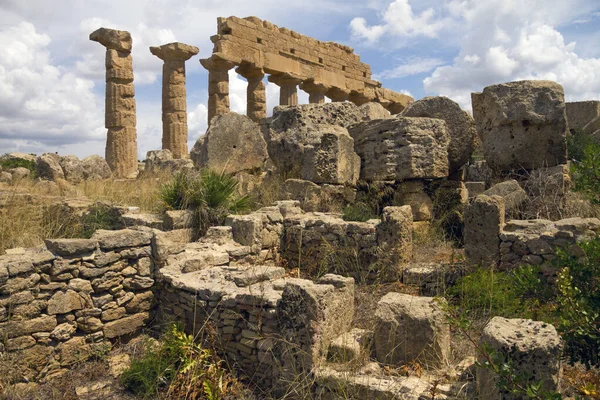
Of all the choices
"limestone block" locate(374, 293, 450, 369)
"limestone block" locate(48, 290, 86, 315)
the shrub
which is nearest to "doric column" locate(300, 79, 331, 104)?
"limestone block" locate(48, 290, 86, 315)

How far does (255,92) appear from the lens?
55.8 ft

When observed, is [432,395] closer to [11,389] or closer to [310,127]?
[11,389]

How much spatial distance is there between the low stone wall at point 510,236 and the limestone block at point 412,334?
230 cm

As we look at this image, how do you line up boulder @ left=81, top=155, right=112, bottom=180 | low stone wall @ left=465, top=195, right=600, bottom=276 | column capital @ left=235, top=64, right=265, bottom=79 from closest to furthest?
1. low stone wall @ left=465, top=195, right=600, bottom=276
2. boulder @ left=81, top=155, right=112, bottom=180
3. column capital @ left=235, top=64, right=265, bottom=79

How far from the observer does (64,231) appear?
7.03 metres

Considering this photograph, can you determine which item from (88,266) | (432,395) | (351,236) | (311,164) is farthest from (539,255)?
(88,266)

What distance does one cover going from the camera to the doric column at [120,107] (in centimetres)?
1462

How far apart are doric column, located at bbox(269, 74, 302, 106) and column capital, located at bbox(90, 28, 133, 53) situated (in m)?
5.38

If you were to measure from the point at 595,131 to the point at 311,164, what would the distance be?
9983 mm

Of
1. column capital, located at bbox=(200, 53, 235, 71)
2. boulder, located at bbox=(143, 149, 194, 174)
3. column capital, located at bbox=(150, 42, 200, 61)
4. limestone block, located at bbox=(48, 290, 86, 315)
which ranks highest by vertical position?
column capital, located at bbox=(150, 42, 200, 61)

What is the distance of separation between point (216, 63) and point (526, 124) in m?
9.99

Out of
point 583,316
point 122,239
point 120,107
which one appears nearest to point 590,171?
point 583,316

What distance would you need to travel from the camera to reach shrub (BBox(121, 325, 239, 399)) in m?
4.16

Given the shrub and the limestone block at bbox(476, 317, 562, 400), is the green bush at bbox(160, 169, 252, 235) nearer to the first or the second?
the shrub
